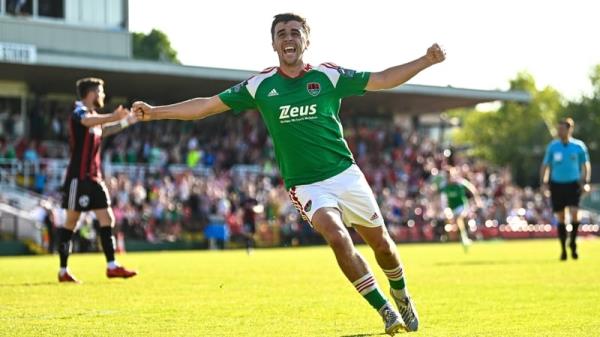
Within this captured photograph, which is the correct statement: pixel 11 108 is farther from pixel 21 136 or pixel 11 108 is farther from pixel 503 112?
pixel 503 112

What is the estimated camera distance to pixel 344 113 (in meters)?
50.4

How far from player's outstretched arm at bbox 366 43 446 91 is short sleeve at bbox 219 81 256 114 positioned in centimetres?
96

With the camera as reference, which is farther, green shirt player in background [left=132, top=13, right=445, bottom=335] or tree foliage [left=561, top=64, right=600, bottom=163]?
tree foliage [left=561, top=64, right=600, bottom=163]

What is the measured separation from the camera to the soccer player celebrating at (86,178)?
13.7 m

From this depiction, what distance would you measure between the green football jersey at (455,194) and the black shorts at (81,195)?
1547 cm

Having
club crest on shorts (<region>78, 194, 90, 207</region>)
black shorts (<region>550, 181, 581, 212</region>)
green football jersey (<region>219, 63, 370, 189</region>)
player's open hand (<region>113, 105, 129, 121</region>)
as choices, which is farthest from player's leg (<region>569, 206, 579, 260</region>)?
green football jersey (<region>219, 63, 370, 189</region>)

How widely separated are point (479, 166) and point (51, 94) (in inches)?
Answer: 771

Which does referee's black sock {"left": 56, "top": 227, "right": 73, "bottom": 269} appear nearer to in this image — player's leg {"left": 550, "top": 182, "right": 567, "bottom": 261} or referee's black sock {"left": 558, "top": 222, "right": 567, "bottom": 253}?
referee's black sock {"left": 558, "top": 222, "right": 567, "bottom": 253}

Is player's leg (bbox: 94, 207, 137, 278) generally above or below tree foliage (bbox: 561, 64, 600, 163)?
below

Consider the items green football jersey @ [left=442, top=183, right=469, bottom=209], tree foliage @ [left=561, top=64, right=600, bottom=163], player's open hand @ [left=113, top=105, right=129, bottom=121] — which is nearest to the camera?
player's open hand @ [left=113, top=105, right=129, bottom=121]

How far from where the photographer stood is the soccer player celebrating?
1370 centimetres

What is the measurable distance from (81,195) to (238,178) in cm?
2405

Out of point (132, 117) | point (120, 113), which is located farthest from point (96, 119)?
point (132, 117)

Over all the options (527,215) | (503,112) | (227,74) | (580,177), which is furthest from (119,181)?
(503,112)
